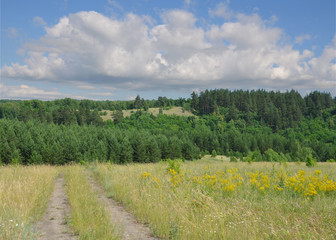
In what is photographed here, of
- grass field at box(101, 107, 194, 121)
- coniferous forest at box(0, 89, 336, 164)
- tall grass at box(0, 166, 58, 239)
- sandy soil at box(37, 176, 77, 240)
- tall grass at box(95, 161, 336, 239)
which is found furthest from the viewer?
grass field at box(101, 107, 194, 121)

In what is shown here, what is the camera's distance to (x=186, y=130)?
101000mm

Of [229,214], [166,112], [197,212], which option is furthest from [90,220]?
[166,112]

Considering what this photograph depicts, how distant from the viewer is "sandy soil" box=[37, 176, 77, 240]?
4.33 meters

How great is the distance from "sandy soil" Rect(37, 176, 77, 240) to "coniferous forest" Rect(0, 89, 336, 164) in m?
36.2

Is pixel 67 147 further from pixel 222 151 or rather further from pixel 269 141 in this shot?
pixel 269 141

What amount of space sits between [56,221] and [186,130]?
317 ft

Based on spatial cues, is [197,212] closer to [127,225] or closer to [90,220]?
[127,225]

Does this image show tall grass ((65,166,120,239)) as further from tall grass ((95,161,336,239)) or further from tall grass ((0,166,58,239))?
tall grass ((95,161,336,239))

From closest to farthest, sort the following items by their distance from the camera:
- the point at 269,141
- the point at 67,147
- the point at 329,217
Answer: the point at 329,217 → the point at 67,147 → the point at 269,141

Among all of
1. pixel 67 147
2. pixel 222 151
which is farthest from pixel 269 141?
pixel 67 147

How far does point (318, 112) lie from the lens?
10438 cm

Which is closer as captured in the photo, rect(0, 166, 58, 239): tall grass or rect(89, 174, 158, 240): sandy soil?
rect(0, 166, 58, 239): tall grass

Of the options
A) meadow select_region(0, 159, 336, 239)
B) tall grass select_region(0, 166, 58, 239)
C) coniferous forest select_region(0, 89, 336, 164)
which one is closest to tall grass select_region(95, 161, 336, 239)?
meadow select_region(0, 159, 336, 239)

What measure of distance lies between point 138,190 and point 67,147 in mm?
40442
